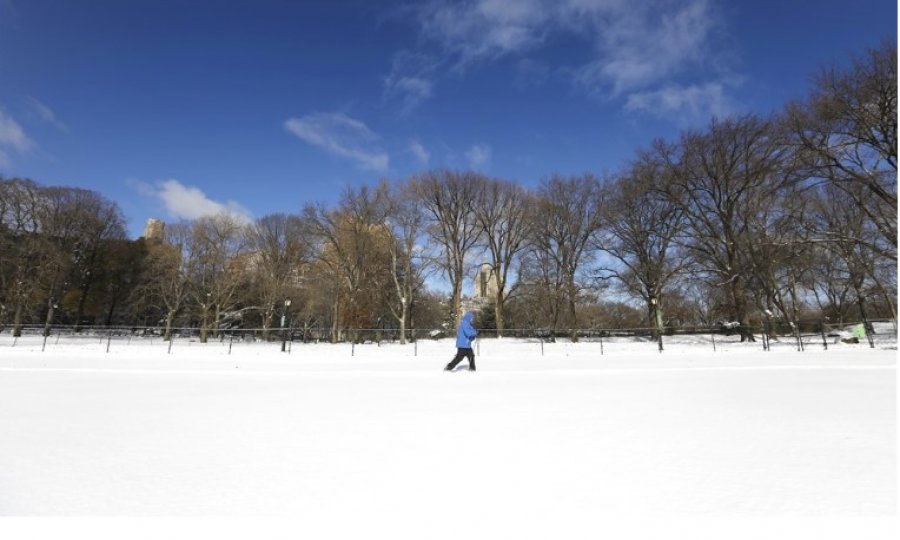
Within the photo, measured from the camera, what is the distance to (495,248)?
1485 inches

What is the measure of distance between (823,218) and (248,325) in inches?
2208

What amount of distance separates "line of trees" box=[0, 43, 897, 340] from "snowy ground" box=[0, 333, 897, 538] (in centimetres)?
1806

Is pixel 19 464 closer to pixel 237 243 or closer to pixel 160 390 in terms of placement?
pixel 160 390

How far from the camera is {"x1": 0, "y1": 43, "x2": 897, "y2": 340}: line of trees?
2802cm

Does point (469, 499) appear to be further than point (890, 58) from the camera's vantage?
No

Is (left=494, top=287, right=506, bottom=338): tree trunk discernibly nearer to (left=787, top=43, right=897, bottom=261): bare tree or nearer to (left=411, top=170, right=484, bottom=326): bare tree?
(left=411, top=170, right=484, bottom=326): bare tree

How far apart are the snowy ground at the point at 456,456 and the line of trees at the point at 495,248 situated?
18058 millimetres

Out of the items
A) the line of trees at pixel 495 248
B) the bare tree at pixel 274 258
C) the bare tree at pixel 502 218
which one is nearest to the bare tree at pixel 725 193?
the line of trees at pixel 495 248

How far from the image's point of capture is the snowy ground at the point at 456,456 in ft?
10.0

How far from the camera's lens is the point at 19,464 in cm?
399

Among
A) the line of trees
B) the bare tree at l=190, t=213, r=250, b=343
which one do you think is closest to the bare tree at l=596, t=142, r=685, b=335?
the line of trees

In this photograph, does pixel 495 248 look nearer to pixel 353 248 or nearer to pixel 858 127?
pixel 353 248

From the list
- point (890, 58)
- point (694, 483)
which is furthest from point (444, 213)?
point (694, 483)

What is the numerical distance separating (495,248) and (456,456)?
3388 cm
